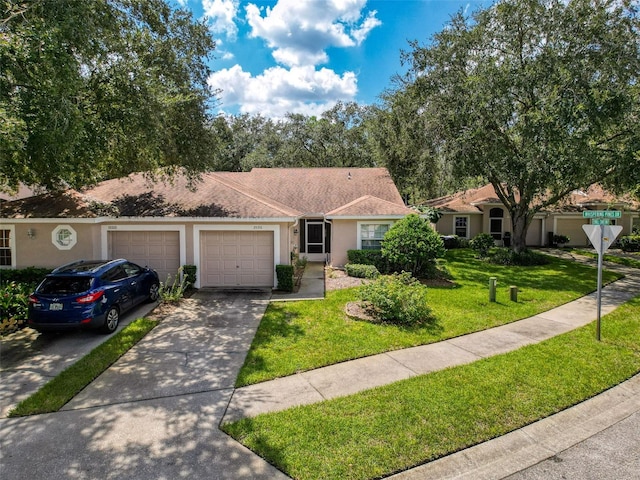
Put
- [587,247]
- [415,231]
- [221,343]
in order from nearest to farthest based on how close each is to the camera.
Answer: [221,343], [415,231], [587,247]

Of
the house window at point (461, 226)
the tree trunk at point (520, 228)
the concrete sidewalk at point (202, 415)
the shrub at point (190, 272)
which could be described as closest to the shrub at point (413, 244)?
the concrete sidewalk at point (202, 415)

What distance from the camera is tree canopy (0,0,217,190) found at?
734 cm

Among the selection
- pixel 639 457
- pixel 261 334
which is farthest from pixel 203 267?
pixel 639 457

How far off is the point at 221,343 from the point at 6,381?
3.93m

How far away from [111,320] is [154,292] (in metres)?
2.71

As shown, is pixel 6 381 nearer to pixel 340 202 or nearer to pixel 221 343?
pixel 221 343

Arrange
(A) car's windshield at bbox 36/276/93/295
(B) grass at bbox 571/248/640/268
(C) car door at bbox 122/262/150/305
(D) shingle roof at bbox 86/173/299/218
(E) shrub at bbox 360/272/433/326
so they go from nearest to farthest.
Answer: (A) car's windshield at bbox 36/276/93/295 < (E) shrub at bbox 360/272/433/326 < (C) car door at bbox 122/262/150/305 < (D) shingle roof at bbox 86/173/299/218 < (B) grass at bbox 571/248/640/268

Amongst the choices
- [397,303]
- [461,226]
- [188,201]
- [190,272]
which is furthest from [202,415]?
[461,226]

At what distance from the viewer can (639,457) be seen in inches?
182

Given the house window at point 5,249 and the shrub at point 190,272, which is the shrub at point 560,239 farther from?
the house window at point 5,249

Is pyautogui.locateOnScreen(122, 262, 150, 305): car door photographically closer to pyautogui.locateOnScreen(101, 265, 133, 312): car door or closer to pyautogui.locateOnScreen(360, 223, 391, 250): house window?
pyautogui.locateOnScreen(101, 265, 133, 312): car door

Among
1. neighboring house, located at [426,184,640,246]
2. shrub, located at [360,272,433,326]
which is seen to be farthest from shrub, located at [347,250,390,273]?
neighboring house, located at [426,184,640,246]

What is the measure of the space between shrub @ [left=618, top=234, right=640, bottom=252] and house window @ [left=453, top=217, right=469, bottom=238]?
10.0m

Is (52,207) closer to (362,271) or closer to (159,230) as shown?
(159,230)
